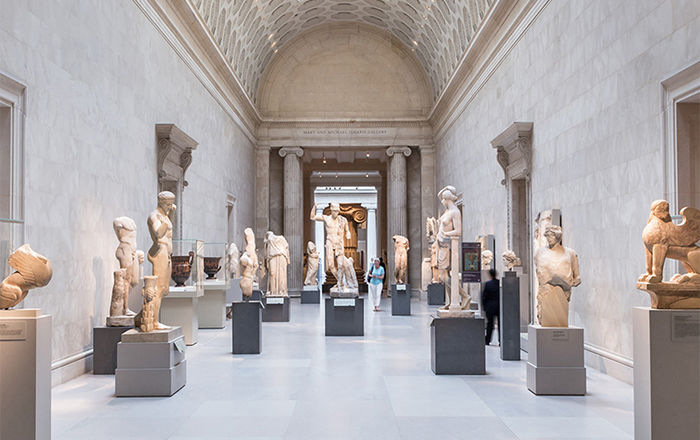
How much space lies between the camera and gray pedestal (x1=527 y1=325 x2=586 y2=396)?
8.13m

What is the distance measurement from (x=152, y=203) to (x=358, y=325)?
5492mm

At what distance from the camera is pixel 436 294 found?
75.6 feet

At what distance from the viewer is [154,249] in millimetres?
8914

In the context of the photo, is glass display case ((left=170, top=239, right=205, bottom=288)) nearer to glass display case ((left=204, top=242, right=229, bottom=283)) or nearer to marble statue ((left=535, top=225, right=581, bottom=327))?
glass display case ((left=204, top=242, right=229, bottom=283))

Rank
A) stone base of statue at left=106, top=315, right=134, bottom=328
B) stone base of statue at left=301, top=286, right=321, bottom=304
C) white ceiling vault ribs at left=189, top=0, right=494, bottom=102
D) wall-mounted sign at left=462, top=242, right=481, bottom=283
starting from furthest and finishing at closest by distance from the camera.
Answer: stone base of statue at left=301, top=286, right=321, bottom=304
white ceiling vault ribs at left=189, top=0, right=494, bottom=102
wall-mounted sign at left=462, top=242, right=481, bottom=283
stone base of statue at left=106, top=315, right=134, bottom=328

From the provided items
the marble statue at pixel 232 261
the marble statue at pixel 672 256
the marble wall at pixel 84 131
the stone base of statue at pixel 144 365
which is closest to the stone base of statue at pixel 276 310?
the marble statue at pixel 232 261

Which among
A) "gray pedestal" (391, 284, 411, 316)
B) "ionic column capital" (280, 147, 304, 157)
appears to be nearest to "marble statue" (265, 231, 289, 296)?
"gray pedestal" (391, 284, 411, 316)

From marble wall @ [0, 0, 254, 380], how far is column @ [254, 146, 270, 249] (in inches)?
519

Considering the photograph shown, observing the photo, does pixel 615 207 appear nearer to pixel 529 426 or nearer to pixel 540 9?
pixel 529 426

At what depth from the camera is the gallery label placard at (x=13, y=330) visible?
5184 mm

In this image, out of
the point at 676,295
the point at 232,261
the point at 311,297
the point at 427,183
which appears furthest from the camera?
the point at 427,183

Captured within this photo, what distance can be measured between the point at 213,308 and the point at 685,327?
1283 centimetres

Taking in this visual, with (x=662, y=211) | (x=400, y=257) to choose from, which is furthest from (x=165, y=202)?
(x=400, y=257)

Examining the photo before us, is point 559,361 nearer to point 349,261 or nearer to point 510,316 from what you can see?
point 510,316
